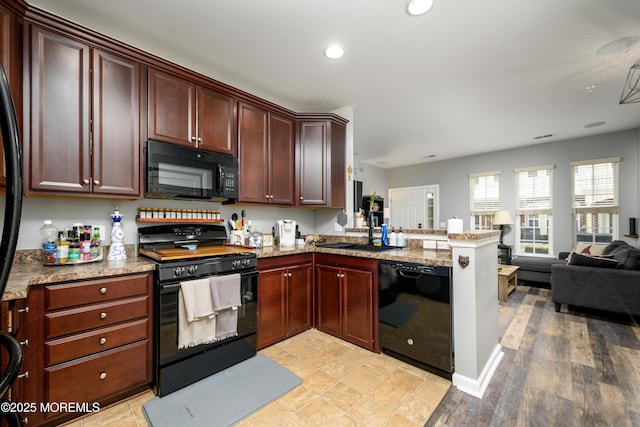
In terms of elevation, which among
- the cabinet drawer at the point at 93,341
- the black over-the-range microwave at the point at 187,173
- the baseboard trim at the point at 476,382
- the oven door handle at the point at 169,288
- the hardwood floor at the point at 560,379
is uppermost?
the black over-the-range microwave at the point at 187,173

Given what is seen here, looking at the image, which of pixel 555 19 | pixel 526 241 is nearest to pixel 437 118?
pixel 555 19

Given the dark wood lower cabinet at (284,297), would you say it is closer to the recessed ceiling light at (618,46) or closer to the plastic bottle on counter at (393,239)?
the plastic bottle on counter at (393,239)

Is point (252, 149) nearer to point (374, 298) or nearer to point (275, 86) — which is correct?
point (275, 86)

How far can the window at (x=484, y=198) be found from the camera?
591 centimetres

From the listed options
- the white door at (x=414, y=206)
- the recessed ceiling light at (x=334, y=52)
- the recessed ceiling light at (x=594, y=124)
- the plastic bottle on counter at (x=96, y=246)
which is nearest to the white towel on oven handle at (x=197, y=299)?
the plastic bottle on counter at (x=96, y=246)

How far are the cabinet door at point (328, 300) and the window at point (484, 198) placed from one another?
4761 mm

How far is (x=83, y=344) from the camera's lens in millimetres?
1616

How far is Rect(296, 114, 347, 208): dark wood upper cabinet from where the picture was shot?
313cm

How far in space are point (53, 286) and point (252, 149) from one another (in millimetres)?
1793

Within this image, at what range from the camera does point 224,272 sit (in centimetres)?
212

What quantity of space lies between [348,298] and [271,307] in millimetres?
701

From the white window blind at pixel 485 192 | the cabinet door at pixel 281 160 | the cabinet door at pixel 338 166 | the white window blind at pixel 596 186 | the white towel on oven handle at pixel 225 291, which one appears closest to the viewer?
the white towel on oven handle at pixel 225 291

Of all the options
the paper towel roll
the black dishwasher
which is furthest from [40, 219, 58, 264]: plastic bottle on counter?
the paper towel roll

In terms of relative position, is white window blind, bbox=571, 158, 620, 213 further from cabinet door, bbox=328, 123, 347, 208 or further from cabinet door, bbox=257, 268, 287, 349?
cabinet door, bbox=257, 268, 287, 349
